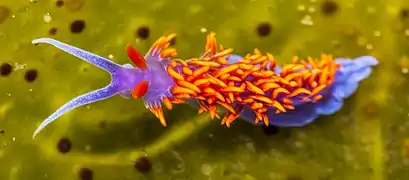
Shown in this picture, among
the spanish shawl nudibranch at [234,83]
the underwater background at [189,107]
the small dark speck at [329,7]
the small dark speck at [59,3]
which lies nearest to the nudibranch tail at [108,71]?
the spanish shawl nudibranch at [234,83]

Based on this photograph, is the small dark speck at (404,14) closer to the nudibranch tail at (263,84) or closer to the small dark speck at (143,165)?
the nudibranch tail at (263,84)

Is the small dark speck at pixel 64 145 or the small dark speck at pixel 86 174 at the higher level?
the small dark speck at pixel 64 145

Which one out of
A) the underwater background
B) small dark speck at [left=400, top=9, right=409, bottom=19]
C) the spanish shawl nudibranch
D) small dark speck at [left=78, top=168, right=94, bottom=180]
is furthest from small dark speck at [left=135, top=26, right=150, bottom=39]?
small dark speck at [left=400, top=9, right=409, bottom=19]

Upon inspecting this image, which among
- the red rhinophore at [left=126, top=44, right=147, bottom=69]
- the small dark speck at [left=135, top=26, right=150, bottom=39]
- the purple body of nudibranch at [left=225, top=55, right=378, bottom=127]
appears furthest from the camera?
the small dark speck at [left=135, top=26, right=150, bottom=39]

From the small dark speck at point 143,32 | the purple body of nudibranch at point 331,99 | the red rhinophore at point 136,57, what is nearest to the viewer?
the red rhinophore at point 136,57

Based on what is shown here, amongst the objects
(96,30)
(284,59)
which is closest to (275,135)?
(284,59)

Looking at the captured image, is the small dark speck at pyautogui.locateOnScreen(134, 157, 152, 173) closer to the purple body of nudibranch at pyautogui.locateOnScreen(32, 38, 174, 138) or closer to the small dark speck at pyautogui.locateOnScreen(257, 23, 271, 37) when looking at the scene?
the purple body of nudibranch at pyautogui.locateOnScreen(32, 38, 174, 138)
